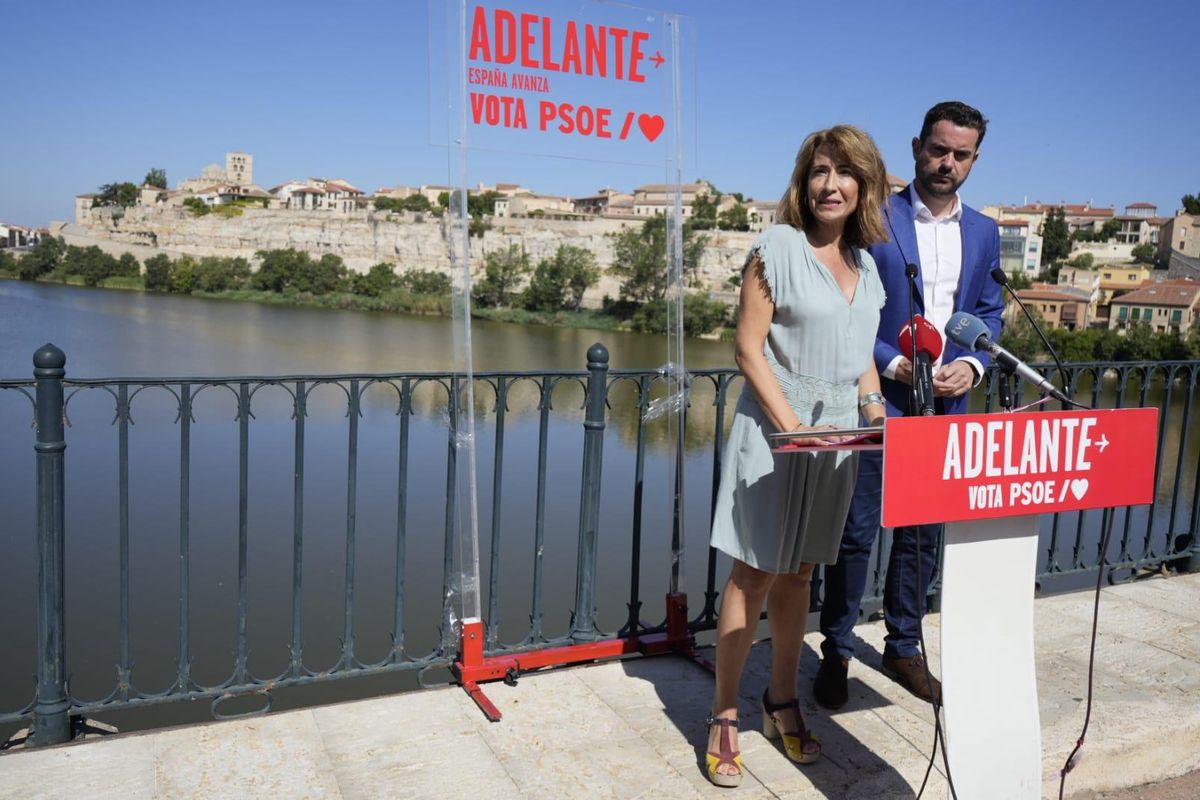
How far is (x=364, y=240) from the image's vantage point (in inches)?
2272

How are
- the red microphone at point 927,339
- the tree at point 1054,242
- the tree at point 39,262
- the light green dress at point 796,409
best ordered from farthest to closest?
the tree at point 1054,242
the tree at point 39,262
the light green dress at point 796,409
the red microphone at point 927,339

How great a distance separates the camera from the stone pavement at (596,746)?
214 cm

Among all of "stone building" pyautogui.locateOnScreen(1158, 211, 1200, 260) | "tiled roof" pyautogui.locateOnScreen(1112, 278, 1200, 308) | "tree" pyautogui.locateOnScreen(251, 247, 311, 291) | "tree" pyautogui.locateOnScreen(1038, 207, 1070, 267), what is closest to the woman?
"tree" pyautogui.locateOnScreen(251, 247, 311, 291)

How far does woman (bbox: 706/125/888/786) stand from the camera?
81.1 inches

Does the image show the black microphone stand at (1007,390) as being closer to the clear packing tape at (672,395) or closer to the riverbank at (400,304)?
the clear packing tape at (672,395)

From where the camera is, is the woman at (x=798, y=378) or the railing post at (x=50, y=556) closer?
the woman at (x=798, y=378)

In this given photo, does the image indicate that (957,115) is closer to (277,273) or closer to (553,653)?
(553,653)

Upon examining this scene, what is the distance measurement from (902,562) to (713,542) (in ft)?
2.96

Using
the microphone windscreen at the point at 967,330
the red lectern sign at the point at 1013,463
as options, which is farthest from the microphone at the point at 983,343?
the red lectern sign at the point at 1013,463

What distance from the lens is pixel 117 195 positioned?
77500mm

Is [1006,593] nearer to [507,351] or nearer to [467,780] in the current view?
[467,780]

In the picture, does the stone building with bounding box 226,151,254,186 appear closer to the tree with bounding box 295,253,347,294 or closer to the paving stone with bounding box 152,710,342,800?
the tree with bounding box 295,253,347,294

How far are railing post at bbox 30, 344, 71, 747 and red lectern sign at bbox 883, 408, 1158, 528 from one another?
1.96 meters

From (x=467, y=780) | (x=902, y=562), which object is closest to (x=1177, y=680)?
(x=902, y=562)
